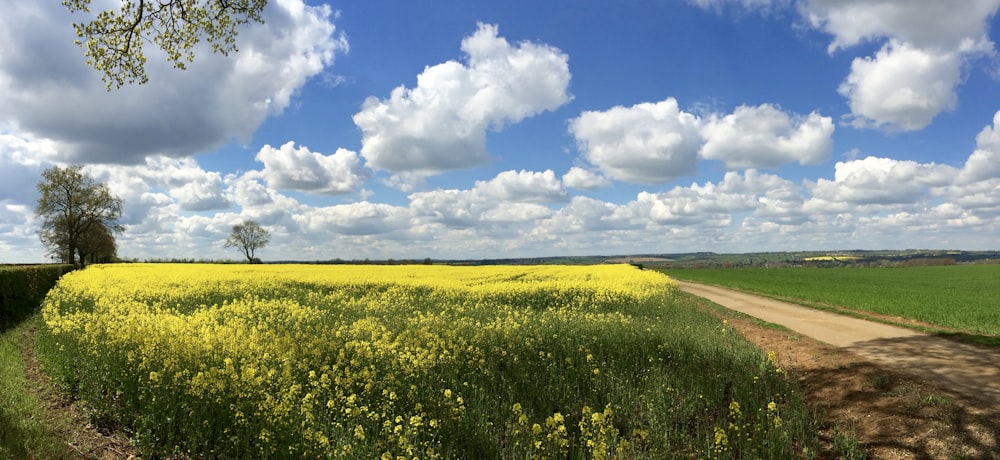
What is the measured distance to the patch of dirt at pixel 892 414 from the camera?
6500mm

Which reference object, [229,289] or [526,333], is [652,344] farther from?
[229,289]

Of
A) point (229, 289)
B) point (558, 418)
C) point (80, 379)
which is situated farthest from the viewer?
point (229, 289)

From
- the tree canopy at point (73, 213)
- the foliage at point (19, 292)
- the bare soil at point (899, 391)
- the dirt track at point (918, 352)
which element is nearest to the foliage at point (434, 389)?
the bare soil at point (899, 391)

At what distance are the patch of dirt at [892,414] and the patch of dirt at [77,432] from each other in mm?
9729

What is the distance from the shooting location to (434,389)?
7934mm

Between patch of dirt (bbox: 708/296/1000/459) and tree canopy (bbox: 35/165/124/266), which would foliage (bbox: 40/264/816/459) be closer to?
patch of dirt (bbox: 708/296/1000/459)

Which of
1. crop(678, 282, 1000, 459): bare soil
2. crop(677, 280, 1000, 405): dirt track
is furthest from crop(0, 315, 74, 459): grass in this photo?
crop(677, 280, 1000, 405): dirt track

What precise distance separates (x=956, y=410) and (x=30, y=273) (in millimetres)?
40879

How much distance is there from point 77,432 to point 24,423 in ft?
2.31

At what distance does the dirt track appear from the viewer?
29.0ft

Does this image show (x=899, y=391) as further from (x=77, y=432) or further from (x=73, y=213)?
(x=73, y=213)

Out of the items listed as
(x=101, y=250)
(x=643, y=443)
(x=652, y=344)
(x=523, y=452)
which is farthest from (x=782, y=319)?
(x=101, y=250)

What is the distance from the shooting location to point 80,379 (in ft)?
30.9

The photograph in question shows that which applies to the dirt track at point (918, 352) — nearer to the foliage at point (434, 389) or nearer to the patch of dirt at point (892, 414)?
the patch of dirt at point (892, 414)
